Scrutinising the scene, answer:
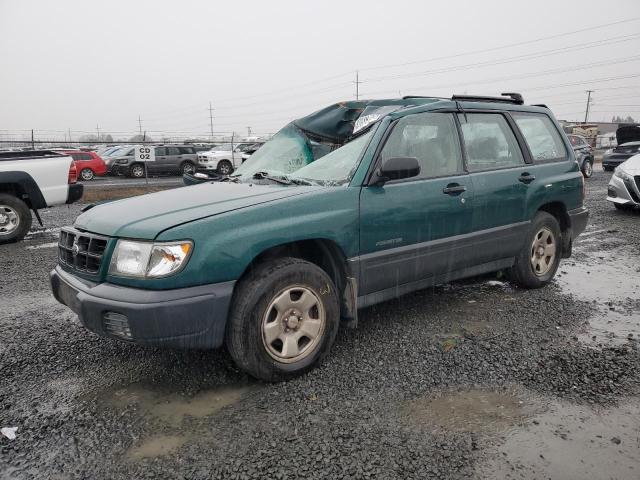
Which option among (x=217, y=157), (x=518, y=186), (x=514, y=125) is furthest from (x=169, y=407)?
(x=217, y=157)

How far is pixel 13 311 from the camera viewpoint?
4.45 m

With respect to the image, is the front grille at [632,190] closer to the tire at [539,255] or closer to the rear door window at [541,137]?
the rear door window at [541,137]

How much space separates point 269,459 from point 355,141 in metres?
2.26

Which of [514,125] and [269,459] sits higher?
[514,125]

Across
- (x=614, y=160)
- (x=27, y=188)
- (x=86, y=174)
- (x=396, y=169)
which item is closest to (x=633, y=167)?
(x=396, y=169)

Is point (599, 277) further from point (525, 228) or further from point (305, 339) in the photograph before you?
point (305, 339)

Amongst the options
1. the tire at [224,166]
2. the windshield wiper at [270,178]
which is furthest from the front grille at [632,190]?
the tire at [224,166]

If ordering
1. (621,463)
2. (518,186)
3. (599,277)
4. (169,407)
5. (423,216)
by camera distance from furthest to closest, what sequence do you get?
(599,277)
(518,186)
(423,216)
(169,407)
(621,463)

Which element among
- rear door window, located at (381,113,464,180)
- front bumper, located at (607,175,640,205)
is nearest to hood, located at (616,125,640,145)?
front bumper, located at (607,175,640,205)

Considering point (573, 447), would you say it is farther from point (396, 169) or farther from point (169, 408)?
point (169, 408)

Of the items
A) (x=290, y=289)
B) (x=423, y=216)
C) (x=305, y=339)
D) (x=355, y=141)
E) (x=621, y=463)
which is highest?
(x=355, y=141)

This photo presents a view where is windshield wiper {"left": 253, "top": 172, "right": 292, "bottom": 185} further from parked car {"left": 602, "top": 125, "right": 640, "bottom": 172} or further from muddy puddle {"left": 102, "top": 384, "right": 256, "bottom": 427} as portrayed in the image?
parked car {"left": 602, "top": 125, "right": 640, "bottom": 172}

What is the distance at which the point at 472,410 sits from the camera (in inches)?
106

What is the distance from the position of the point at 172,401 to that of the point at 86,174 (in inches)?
881
